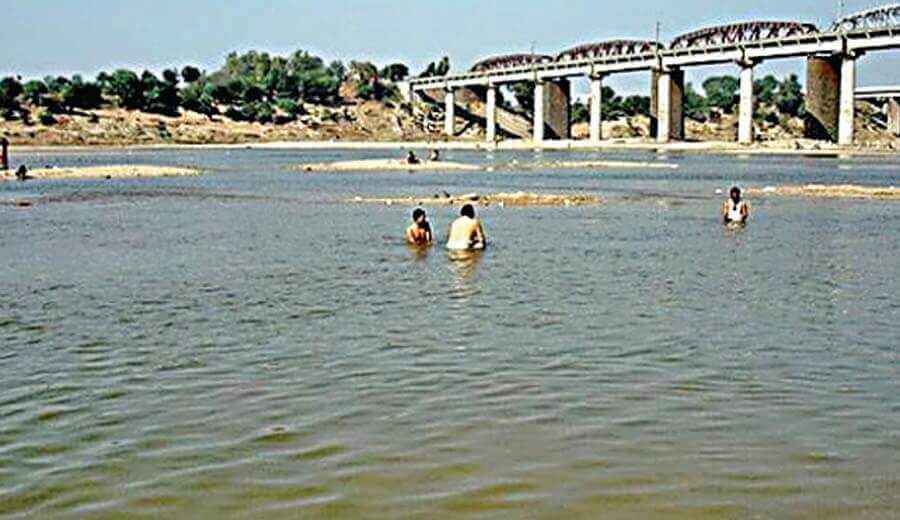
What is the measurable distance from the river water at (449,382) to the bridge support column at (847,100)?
110 m

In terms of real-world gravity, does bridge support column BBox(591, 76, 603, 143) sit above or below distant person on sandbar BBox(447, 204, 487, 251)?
above

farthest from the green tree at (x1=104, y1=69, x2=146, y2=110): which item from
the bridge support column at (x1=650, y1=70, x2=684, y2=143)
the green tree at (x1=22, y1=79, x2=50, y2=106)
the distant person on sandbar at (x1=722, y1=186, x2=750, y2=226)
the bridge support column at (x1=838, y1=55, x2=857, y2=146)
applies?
the distant person on sandbar at (x1=722, y1=186, x2=750, y2=226)

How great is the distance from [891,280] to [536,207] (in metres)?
22.6

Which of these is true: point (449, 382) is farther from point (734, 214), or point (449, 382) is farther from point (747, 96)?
point (747, 96)

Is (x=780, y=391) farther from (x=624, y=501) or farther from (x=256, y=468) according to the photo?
(x=256, y=468)

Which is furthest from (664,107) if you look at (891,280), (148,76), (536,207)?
(891,280)

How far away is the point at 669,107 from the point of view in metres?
162

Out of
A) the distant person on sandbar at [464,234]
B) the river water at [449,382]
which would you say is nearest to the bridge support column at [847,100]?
the river water at [449,382]

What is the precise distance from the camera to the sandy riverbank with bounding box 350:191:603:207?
4694 cm

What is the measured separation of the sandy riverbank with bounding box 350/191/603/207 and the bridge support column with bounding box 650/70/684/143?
4472 inches

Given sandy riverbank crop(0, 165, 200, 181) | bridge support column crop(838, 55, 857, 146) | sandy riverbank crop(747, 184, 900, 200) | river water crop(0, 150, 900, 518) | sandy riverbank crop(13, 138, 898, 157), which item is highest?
bridge support column crop(838, 55, 857, 146)

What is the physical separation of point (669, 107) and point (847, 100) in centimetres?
3215

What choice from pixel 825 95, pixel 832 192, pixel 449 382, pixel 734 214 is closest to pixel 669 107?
pixel 825 95

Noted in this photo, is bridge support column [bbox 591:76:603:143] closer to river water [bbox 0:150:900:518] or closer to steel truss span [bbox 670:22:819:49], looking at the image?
steel truss span [bbox 670:22:819:49]
